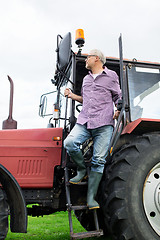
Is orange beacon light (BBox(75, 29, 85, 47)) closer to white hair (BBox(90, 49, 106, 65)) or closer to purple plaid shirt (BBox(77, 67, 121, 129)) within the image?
white hair (BBox(90, 49, 106, 65))

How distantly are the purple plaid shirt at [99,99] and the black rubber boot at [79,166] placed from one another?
345 mm

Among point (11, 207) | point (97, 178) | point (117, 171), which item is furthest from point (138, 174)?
point (11, 207)

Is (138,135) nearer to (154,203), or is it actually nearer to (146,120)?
(146,120)

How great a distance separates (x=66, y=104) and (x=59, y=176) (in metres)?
0.95

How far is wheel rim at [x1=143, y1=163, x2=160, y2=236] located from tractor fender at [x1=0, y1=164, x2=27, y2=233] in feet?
4.25

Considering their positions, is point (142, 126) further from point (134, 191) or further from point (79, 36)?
point (79, 36)

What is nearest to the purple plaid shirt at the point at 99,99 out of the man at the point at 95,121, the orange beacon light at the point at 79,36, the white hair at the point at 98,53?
the man at the point at 95,121

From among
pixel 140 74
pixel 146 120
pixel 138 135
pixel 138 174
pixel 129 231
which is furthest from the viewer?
pixel 140 74

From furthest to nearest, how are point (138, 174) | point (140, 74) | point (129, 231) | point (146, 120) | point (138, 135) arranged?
point (140, 74) < point (138, 135) < point (146, 120) < point (138, 174) < point (129, 231)

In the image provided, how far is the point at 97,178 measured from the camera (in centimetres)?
271

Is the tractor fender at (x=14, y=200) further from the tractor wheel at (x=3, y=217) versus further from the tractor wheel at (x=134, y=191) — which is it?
the tractor wheel at (x=134, y=191)

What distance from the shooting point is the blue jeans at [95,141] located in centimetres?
272

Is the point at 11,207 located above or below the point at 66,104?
below

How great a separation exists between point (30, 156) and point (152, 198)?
159 centimetres
